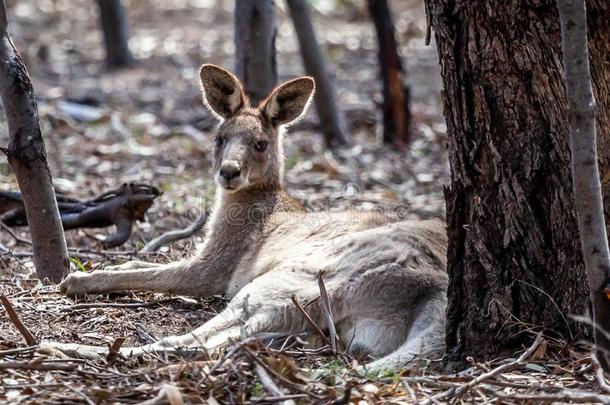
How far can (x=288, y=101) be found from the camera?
6.69m

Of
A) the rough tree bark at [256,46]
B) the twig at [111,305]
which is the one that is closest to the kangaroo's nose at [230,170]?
the twig at [111,305]

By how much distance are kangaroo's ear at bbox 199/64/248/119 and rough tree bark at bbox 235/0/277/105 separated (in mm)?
1854

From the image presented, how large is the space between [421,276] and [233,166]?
68.8 inches

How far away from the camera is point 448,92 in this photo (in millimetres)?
4457

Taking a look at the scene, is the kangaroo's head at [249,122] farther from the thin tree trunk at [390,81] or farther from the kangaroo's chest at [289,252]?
the thin tree trunk at [390,81]

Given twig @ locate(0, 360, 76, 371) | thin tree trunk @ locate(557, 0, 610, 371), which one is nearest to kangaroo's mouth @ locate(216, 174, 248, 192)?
twig @ locate(0, 360, 76, 371)

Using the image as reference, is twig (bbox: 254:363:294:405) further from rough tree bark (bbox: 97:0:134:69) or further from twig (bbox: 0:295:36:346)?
rough tree bark (bbox: 97:0:134:69)

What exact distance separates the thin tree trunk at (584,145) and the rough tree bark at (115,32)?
1312 centimetres

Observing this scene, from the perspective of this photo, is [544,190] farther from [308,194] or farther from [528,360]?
[308,194]

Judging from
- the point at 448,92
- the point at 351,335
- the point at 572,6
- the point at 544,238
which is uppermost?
the point at 572,6

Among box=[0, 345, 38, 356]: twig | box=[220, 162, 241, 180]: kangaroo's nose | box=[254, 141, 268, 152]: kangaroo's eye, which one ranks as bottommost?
box=[0, 345, 38, 356]: twig

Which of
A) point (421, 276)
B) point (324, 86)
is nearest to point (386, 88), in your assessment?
point (324, 86)

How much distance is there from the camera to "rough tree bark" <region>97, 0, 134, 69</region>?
1602 centimetres

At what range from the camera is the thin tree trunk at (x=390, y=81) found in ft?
37.6
